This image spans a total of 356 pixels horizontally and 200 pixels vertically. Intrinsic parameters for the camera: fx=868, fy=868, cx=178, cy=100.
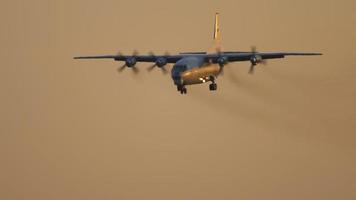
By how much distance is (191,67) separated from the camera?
85.8 metres

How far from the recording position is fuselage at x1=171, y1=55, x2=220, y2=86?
84688 mm

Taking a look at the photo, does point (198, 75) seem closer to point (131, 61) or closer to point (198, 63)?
point (198, 63)

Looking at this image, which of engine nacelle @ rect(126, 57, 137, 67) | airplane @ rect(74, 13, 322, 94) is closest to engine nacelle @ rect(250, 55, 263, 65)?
airplane @ rect(74, 13, 322, 94)

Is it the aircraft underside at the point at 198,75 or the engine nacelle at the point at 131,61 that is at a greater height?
the engine nacelle at the point at 131,61

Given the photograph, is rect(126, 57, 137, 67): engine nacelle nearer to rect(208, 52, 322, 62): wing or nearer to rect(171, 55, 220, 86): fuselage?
rect(171, 55, 220, 86): fuselage

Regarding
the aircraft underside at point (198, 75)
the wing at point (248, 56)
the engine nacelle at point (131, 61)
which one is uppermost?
the wing at point (248, 56)

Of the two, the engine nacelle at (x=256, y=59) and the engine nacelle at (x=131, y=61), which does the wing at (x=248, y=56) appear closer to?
the engine nacelle at (x=256, y=59)

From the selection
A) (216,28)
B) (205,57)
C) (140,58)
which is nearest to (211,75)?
(205,57)

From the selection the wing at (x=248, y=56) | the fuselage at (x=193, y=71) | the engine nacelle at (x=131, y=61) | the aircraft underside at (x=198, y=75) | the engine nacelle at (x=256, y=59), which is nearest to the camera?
the fuselage at (x=193, y=71)

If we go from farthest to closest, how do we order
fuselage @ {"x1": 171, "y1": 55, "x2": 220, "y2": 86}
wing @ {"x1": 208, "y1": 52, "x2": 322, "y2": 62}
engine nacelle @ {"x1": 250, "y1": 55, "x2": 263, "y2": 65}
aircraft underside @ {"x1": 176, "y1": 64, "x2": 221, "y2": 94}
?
1. wing @ {"x1": 208, "y1": 52, "x2": 322, "y2": 62}
2. engine nacelle @ {"x1": 250, "y1": 55, "x2": 263, "y2": 65}
3. aircraft underside @ {"x1": 176, "y1": 64, "x2": 221, "y2": 94}
4. fuselage @ {"x1": 171, "y1": 55, "x2": 220, "y2": 86}

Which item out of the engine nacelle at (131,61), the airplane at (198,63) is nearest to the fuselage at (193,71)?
the airplane at (198,63)

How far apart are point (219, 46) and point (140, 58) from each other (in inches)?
524

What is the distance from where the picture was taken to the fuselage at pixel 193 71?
84.7 m

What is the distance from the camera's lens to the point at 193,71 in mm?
86000
